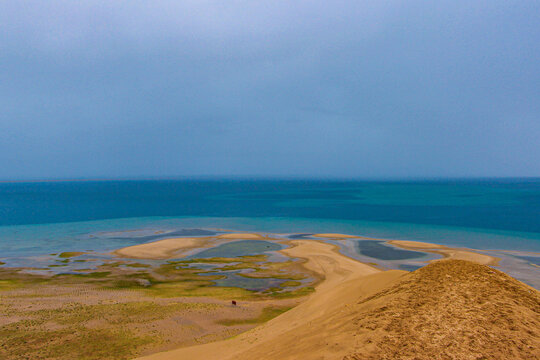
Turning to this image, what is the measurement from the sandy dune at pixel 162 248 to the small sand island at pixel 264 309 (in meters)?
0.64

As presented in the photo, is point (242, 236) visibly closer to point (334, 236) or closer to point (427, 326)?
point (334, 236)

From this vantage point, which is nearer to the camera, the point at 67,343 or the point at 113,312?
the point at 67,343

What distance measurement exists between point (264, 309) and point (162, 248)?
3502cm

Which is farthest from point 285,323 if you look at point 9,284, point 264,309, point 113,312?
point 9,284

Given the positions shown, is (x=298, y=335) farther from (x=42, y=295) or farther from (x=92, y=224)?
(x=92, y=224)

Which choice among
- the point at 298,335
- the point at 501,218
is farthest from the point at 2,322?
the point at 501,218

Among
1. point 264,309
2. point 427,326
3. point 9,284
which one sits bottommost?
point 9,284

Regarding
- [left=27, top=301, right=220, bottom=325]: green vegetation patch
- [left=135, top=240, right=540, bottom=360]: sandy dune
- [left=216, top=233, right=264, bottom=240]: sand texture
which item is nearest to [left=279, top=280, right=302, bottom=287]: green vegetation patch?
[left=27, top=301, right=220, bottom=325]: green vegetation patch

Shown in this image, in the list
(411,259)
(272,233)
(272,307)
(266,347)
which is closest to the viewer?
(266,347)

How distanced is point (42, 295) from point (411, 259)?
49049 mm

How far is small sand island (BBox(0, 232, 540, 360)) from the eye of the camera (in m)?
12.6

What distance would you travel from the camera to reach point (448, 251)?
2202 inches

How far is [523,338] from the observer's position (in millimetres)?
11898

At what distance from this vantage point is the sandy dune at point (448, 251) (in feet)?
161
